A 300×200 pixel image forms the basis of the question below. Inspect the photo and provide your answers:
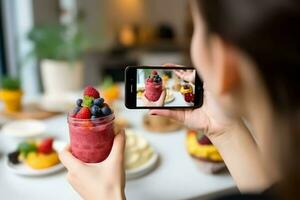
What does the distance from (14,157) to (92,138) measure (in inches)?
12.7

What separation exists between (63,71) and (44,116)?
0.26m

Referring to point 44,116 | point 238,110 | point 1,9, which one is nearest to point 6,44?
point 1,9

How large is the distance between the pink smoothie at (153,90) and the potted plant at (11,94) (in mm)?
763

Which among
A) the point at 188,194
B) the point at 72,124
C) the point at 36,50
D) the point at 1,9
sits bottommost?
the point at 188,194

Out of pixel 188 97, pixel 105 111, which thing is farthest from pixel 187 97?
pixel 105 111

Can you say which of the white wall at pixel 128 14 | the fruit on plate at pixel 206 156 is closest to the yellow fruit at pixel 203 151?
the fruit on plate at pixel 206 156

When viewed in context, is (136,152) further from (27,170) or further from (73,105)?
(73,105)

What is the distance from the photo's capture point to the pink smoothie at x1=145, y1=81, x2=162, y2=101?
76cm

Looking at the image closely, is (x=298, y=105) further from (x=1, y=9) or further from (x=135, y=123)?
(x=1, y=9)

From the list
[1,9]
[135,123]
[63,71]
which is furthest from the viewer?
[1,9]

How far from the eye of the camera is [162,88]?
2.59ft

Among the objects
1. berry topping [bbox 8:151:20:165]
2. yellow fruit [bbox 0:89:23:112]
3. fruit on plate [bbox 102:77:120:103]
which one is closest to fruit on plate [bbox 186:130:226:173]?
berry topping [bbox 8:151:20:165]

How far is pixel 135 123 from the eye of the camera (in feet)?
4.27

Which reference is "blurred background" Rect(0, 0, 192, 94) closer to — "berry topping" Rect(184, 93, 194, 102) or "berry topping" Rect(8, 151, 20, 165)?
"berry topping" Rect(8, 151, 20, 165)
